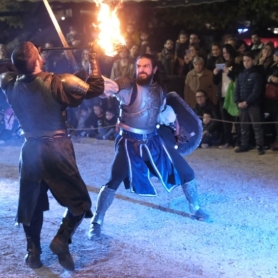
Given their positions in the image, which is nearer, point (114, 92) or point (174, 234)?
point (114, 92)

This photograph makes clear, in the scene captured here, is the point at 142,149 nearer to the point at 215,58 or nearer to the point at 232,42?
the point at 215,58

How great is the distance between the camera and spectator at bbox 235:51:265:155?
7941 mm

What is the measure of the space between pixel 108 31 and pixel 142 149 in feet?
3.96

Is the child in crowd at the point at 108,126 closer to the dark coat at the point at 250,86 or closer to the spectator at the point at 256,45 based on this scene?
the dark coat at the point at 250,86

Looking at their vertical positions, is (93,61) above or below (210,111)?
above

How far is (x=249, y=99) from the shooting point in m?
8.07

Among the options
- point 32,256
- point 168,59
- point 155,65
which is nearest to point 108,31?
point 155,65

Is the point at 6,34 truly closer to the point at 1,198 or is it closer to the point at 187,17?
the point at 187,17

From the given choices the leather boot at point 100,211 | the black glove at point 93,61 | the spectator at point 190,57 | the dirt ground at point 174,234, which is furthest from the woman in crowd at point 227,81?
the black glove at point 93,61

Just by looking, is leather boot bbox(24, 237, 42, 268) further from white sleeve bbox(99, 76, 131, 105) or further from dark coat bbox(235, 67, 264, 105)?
dark coat bbox(235, 67, 264, 105)

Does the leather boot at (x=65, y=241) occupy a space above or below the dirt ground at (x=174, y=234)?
above

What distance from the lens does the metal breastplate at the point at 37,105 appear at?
3.83m

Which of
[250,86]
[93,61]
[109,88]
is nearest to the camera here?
[93,61]

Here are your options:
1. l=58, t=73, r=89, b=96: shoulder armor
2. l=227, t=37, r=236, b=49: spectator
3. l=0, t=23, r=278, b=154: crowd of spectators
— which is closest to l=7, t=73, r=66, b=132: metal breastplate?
l=58, t=73, r=89, b=96: shoulder armor
